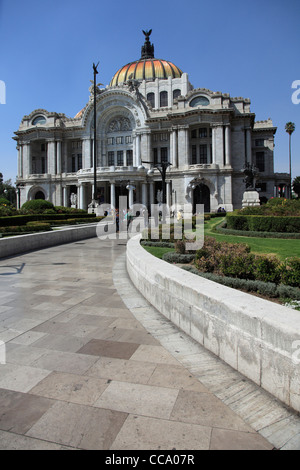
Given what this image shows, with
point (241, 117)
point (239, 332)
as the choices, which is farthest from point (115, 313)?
point (241, 117)

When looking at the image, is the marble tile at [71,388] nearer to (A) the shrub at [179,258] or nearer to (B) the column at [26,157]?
(A) the shrub at [179,258]

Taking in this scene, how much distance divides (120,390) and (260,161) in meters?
60.9

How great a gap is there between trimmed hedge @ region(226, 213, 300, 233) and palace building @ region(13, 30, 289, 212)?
89.8 ft

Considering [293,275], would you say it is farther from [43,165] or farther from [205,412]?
[43,165]

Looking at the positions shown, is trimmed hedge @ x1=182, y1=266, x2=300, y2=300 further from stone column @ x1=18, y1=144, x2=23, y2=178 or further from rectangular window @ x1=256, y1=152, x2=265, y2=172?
stone column @ x1=18, y1=144, x2=23, y2=178

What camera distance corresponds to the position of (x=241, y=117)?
49.8 metres

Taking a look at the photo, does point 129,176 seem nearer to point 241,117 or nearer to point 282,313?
point 241,117

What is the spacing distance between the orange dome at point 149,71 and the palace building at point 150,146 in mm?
206

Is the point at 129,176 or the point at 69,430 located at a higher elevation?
the point at 129,176

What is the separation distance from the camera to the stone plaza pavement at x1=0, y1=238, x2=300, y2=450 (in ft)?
9.02

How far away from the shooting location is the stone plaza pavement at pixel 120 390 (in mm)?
2750

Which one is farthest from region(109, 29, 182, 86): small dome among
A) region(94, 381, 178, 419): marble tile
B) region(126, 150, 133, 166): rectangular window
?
region(94, 381, 178, 419): marble tile

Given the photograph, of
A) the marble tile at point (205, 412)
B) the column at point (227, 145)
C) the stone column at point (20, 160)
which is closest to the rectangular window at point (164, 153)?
the column at point (227, 145)
